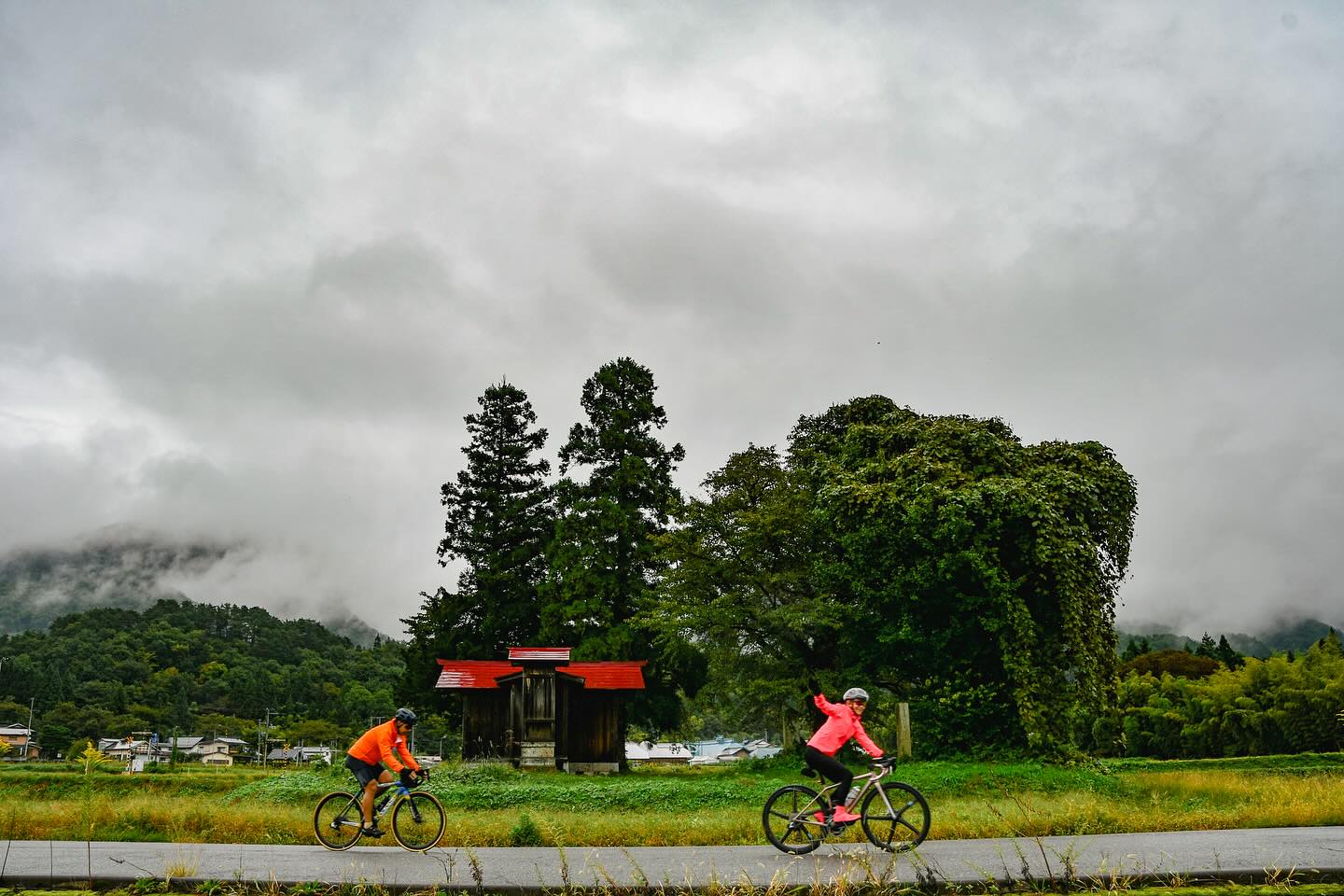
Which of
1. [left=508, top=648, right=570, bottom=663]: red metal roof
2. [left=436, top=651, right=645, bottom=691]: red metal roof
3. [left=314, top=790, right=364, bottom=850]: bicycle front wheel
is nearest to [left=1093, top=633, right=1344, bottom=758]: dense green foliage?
[left=436, top=651, right=645, bottom=691]: red metal roof

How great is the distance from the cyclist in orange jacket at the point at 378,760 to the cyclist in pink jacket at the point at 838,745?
4.99 meters

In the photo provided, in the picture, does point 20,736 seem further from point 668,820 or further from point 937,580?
point 668,820

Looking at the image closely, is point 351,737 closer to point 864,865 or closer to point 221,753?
point 221,753

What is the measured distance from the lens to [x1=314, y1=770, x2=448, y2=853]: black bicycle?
38.3 ft

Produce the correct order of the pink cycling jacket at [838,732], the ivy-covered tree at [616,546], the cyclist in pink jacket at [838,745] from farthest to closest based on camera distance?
the ivy-covered tree at [616,546] → the pink cycling jacket at [838,732] → the cyclist in pink jacket at [838,745]

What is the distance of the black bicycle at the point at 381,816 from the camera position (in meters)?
11.7

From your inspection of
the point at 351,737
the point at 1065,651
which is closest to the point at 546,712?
the point at 1065,651

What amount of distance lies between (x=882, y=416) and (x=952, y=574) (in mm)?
7435

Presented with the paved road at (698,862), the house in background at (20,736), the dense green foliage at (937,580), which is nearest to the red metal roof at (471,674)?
the dense green foliage at (937,580)

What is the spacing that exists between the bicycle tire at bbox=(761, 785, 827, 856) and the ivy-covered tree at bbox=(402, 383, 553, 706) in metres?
32.9

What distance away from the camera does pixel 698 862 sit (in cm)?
977

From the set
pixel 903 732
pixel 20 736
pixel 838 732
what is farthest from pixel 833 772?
pixel 20 736

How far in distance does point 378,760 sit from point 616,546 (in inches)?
1142

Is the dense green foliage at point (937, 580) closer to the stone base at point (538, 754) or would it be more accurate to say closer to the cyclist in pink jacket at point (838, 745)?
the stone base at point (538, 754)
